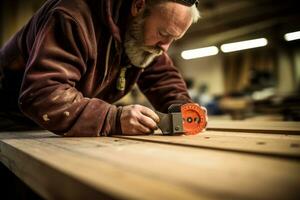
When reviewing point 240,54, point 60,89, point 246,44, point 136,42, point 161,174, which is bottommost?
point 161,174

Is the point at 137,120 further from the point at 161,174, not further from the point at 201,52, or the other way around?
the point at 201,52

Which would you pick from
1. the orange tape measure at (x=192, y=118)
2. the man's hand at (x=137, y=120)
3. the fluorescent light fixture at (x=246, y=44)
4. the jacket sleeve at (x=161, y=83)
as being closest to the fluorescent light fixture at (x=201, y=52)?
the fluorescent light fixture at (x=246, y=44)

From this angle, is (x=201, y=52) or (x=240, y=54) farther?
(x=240, y=54)

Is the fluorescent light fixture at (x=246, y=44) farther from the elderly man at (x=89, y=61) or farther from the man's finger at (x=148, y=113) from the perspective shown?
the man's finger at (x=148, y=113)

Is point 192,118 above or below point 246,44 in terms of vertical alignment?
below

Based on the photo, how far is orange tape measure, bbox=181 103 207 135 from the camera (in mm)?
1319

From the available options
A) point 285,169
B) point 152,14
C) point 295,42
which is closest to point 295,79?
point 295,42

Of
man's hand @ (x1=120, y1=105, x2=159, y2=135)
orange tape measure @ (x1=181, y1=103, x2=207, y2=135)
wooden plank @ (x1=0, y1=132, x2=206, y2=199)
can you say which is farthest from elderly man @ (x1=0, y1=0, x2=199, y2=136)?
wooden plank @ (x1=0, y1=132, x2=206, y2=199)

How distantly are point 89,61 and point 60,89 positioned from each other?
0.89ft

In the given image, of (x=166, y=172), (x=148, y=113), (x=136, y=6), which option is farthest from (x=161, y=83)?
(x=166, y=172)

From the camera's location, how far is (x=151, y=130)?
4.38 feet

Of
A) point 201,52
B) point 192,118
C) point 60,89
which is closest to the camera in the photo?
point 60,89

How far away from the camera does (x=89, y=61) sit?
4.77 ft

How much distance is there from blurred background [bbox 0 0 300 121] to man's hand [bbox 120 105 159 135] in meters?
2.00
